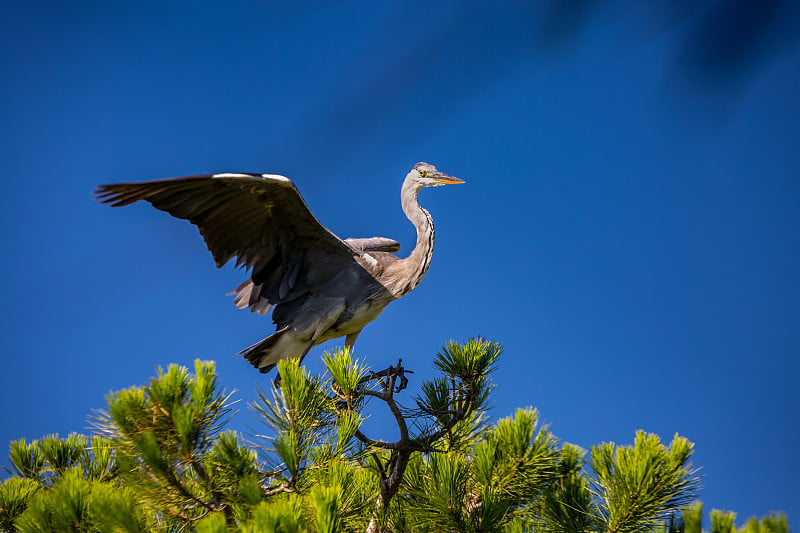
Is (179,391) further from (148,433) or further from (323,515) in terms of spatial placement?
(323,515)

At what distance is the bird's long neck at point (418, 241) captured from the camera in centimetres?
480

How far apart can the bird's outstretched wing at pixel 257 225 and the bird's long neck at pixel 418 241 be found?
40 centimetres

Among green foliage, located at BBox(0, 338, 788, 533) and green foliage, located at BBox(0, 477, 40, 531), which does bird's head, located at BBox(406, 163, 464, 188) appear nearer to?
green foliage, located at BBox(0, 338, 788, 533)

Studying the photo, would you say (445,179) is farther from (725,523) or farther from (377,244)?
(725,523)

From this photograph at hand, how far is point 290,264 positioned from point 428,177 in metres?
1.41

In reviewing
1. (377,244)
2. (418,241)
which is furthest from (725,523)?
(377,244)

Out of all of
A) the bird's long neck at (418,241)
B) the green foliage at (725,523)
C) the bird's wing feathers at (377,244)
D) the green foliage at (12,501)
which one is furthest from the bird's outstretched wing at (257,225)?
the green foliage at (725,523)

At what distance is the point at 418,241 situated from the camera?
16.7ft

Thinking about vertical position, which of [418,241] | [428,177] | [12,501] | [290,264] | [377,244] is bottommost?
[12,501]

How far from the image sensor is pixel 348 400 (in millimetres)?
2934

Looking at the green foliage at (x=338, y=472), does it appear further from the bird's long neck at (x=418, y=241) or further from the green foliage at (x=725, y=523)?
the bird's long neck at (x=418, y=241)

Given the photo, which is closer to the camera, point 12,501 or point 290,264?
point 12,501

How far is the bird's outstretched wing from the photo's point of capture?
3.92 metres

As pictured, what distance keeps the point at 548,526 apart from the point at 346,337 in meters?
2.24
